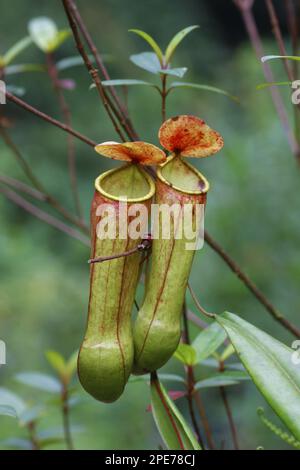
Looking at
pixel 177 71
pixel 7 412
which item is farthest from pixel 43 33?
pixel 7 412

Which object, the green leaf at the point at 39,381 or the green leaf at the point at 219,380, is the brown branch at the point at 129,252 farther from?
the green leaf at the point at 39,381

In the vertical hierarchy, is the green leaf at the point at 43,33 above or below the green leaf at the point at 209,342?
above

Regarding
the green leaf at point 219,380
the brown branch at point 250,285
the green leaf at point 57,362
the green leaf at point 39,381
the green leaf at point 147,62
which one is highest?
the green leaf at point 147,62

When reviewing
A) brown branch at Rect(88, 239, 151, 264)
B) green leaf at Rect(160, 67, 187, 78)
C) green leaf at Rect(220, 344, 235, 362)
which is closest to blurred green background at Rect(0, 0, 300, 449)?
green leaf at Rect(220, 344, 235, 362)

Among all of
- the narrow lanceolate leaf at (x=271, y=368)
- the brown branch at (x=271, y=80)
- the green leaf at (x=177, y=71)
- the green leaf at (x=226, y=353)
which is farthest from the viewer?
the brown branch at (x=271, y=80)

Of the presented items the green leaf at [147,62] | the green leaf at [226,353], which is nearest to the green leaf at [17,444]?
the green leaf at [226,353]

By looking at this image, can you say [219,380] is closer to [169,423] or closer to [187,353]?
[187,353]
